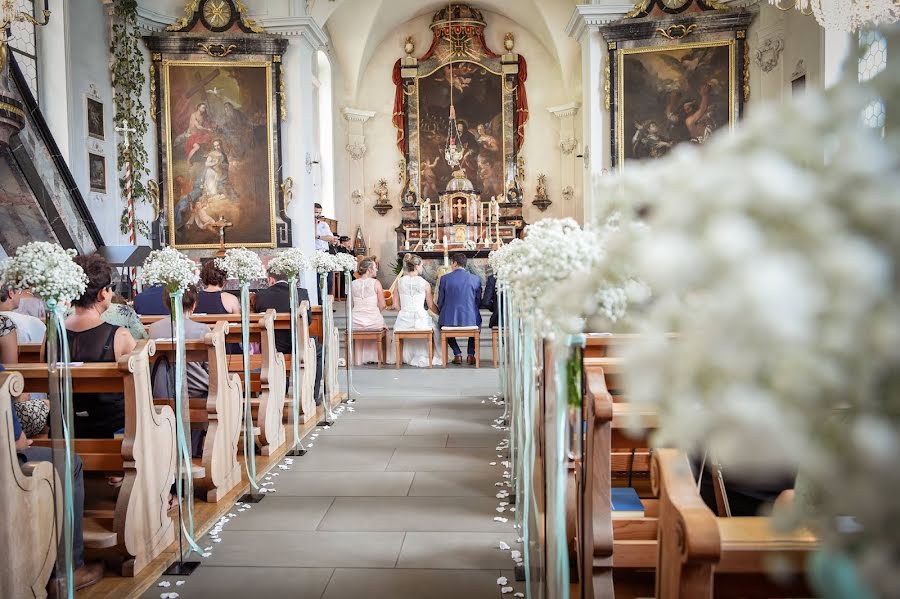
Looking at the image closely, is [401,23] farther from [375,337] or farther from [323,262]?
[323,262]

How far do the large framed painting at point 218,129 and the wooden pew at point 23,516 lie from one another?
1023 cm

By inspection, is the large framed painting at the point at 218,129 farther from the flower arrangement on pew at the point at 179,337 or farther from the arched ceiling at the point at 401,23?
the flower arrangement on pew at the point at 179,337

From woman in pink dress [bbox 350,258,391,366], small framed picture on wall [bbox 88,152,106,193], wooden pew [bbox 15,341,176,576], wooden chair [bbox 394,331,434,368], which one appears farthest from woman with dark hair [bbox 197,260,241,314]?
small framed picture on wall [bbox 88,152,106,193]

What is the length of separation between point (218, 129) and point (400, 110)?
696cm

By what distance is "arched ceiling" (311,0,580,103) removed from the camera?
56.3ft

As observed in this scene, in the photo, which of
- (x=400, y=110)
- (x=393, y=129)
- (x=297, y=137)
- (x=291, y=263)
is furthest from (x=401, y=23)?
(x=291, y=263)

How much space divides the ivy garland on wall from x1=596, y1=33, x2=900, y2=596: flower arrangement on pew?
12635 millimetres

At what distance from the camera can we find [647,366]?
640mm

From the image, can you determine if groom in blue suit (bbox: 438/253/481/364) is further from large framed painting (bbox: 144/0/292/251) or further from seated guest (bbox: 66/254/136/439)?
seated guest (bbox: 66/254/136/439)

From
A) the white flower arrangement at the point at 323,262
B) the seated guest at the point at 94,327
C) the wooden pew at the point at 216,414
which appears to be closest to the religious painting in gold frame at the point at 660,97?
the white flower arrangement at the point at 323,262

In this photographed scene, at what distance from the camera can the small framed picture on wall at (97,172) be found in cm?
1119

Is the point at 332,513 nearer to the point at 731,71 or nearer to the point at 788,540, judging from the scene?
the point at 788,540

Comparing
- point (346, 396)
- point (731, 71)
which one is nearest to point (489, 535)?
point (346, 396)

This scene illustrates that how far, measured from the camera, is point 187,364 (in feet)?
16.1
